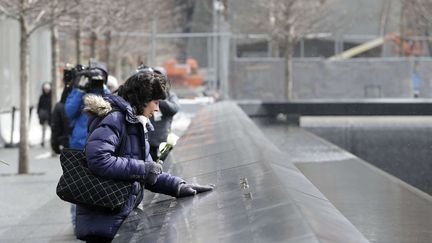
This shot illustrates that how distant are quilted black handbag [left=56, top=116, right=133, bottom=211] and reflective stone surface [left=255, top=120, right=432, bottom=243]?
4.92 ft

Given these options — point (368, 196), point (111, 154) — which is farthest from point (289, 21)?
point (111, 154)

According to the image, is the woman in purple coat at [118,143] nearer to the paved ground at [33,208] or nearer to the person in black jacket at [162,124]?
the paved ground at [33,208]

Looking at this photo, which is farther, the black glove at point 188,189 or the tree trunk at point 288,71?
the tree trunk at point 288,71

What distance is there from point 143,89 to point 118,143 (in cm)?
33

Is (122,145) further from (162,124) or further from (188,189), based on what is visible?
(162,124)

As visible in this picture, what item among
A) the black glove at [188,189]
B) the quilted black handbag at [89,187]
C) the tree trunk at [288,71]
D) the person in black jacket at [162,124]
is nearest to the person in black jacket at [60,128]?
the person in black jacket at [162,124]

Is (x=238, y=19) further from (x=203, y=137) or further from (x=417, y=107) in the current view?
(x=203, y=137)

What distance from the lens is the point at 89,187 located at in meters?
5.12

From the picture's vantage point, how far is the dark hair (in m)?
5.14

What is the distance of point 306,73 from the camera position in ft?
125

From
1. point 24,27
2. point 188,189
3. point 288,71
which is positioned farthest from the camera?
point 288,71

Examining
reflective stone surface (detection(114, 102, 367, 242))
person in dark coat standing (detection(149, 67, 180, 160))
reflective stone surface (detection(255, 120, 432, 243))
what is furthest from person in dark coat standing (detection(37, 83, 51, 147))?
reflective stone surface (detection(114, 102, 367, 242))

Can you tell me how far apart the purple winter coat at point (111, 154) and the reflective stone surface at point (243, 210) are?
4.6 inches

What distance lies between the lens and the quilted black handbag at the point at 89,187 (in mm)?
5109
